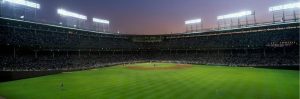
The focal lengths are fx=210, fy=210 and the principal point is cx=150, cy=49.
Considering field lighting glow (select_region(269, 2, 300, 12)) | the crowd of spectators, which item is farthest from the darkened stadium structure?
field lighting glow (select_region(269, 2, 300, 12))

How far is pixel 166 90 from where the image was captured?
23.9 m

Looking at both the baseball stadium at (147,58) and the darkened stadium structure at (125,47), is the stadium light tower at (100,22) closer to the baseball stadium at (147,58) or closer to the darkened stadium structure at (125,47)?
the baseball stadium at (147,58)

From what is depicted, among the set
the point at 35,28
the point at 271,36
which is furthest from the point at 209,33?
the point at 35,28

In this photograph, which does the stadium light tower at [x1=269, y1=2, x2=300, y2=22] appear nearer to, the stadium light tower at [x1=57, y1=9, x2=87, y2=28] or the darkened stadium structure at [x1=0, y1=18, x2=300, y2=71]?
the darkened stadium structure at [x1=0, y1=18, x2=300, y2=71]

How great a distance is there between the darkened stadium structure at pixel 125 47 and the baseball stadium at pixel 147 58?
23 cm

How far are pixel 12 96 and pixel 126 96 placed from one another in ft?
41.2

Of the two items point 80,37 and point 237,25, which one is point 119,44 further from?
point 237,25

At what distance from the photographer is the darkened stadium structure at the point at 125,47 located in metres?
48.4

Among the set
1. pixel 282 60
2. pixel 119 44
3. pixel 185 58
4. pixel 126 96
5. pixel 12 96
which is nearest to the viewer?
pixel 126 96

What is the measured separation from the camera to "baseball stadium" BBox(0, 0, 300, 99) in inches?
948

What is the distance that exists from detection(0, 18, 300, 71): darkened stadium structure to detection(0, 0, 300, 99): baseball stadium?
0.23m

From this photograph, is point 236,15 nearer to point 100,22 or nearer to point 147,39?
point 147,39

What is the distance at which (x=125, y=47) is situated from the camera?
8300 cm

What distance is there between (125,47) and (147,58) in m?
10.8
